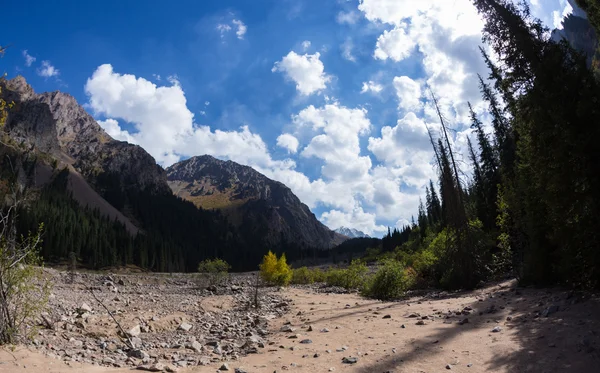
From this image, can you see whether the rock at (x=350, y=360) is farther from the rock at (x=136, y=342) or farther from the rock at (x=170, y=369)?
the rock at (x=136, y=342)

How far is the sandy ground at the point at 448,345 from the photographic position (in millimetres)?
6312

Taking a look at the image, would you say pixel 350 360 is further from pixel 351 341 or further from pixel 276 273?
pixel 276 273

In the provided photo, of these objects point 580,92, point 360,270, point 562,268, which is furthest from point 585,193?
point 360,270

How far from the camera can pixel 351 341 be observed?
9.48 metres

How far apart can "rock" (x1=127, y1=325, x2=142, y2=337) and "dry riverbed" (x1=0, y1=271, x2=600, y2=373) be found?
0.08 feet

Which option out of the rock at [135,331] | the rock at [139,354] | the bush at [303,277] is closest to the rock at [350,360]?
the rock at [139,354]

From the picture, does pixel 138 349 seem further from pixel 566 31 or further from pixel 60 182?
pixel 566 31

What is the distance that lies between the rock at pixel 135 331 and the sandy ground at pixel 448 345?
3.72m

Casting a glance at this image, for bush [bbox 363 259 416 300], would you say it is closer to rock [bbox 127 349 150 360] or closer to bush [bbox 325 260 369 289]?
bush [bbox 325 260 369 289]

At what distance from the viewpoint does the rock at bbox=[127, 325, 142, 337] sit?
1073 centimetres

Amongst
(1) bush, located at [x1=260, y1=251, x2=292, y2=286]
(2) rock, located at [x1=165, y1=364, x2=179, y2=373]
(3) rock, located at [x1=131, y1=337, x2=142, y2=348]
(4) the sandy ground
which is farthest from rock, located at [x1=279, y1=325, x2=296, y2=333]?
(1) bush, located at [x1=260, y1=251, x2=292, y2=286]

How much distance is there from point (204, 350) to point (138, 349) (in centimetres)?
175

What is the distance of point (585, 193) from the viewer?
918cm

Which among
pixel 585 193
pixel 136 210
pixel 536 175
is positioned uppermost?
pixel 136 210
